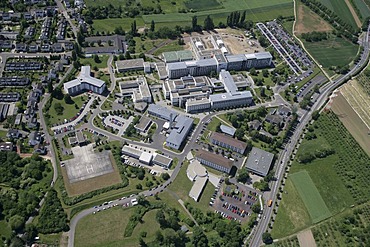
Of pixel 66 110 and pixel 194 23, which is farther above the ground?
pixel 194 23

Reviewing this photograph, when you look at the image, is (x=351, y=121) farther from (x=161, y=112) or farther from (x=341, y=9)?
(x=341, y=9)

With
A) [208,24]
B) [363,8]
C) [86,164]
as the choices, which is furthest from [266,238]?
[363,8]

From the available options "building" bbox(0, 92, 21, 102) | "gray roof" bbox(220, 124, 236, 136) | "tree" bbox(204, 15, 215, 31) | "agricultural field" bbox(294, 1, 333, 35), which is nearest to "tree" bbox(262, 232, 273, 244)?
"gray roof" bbox(220, 124, 236, 136)

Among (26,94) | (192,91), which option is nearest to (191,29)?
(192,91)

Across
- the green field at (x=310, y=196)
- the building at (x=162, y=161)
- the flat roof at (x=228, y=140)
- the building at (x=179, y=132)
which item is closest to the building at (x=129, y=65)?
the building at (x=179, y=132)

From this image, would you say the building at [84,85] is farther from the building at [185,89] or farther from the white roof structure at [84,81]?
the building at [185,89]

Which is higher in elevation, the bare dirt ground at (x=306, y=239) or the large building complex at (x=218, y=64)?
the large building complex at (x=218, y=64)

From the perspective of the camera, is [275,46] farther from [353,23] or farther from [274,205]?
[274,205]
